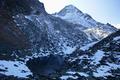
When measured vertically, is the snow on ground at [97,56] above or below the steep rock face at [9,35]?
below

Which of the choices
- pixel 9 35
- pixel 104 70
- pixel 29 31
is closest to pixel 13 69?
pixel 9 35

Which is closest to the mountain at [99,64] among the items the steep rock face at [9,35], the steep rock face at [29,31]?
the steep rock face at [29,31]

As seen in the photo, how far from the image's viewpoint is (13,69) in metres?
65.6

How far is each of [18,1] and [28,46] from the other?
21512 millimetres

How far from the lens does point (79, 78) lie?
6981cm

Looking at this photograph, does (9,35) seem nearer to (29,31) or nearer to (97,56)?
(29,31)

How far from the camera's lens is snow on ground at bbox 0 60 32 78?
61.9 metres

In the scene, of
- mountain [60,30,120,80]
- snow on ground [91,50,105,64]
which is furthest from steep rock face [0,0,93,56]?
snow on ground [91,50,105,64]

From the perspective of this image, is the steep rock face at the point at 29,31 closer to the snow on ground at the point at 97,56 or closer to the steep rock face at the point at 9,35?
the steep rock face at the point at 9,35

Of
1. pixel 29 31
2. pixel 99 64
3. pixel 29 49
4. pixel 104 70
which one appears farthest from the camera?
pixel 29 31

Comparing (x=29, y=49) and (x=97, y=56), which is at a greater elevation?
(x=29, y=49)

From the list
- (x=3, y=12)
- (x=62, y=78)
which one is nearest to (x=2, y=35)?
(x=3, y=12)

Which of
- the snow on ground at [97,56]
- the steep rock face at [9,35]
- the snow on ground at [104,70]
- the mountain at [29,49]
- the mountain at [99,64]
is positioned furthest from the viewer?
the snow on ground at [97,56]

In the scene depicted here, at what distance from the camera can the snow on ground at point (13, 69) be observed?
61.9m
